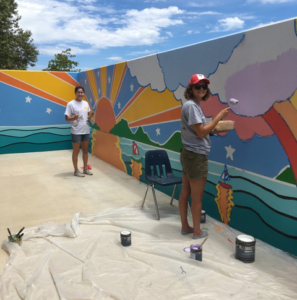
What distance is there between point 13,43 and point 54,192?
18546 millimetres

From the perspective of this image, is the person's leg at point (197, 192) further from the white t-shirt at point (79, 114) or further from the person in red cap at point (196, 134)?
the white t-shirt at point (79, 114)

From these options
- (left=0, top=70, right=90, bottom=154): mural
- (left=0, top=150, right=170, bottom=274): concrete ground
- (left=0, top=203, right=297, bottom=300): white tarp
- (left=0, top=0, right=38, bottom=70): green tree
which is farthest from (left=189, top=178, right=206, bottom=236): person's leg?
(left=0, top=0, right=38, bottom=70): green tree

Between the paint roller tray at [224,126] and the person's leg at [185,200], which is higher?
the paint roller tray at [224,126]

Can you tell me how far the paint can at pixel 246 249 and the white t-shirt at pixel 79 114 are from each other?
376 centimetres

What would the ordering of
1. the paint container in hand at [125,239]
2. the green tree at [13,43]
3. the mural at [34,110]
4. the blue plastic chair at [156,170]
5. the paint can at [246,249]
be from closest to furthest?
the paint can at [246,249]
the paint container in hand at [125,239]
the blue plastic chair at [156,170]
the mural at [34,110]
the green tree at [13,43]

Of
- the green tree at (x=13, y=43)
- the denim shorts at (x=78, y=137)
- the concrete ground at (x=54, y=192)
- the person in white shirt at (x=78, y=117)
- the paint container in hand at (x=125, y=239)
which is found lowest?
the concrete ground at (x=54, y=192)

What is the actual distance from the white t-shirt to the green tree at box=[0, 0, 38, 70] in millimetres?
16107

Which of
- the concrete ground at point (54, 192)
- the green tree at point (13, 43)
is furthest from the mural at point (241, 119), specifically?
the green tree at point (13, 43)

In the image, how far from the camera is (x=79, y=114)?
223 inches

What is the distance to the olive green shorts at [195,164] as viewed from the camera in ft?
9.65

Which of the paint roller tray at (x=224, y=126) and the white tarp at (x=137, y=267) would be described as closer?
the white tarp at (x=137, y=267)

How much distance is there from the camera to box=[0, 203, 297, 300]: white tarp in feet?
7.71

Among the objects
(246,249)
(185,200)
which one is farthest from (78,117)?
(246,249)

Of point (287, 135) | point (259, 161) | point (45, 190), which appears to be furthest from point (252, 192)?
point (45, 190)
